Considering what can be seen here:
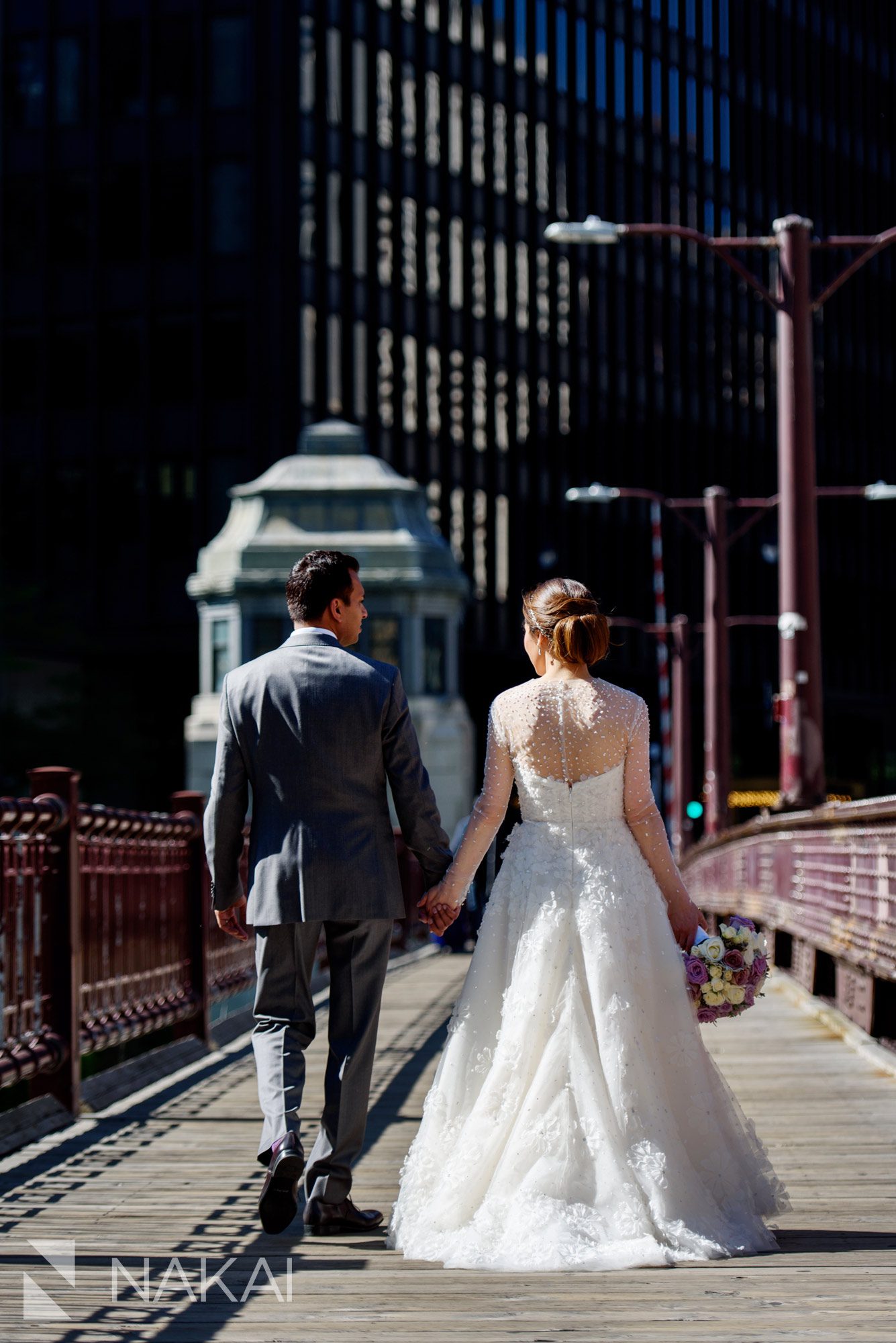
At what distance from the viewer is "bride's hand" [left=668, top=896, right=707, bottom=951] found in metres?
6.74

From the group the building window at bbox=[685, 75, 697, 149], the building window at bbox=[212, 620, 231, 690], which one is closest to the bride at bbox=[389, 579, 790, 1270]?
the building window at bbox=[212, 620, 231, 690]

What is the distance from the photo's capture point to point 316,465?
43.2m

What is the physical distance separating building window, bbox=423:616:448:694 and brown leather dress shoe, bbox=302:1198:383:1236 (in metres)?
35.4

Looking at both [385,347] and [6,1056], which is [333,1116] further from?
[385,347]

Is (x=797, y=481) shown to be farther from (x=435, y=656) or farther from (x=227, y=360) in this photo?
(x=227, y=360)

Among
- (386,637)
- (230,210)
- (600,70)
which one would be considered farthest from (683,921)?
(600,70)

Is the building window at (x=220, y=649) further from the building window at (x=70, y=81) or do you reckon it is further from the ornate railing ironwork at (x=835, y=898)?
the ornate railing ironwork at (x=835, y=898)

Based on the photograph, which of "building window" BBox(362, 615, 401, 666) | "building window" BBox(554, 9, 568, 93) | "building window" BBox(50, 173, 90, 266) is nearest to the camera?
"building window" BBox(362, 615, 401, 666)

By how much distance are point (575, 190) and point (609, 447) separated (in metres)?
7.57

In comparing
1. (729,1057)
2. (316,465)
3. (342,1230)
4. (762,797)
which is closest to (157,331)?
(316,465)

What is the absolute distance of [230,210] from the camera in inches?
2172

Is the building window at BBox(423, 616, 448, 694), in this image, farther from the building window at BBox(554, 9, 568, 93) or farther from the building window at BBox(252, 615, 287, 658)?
the building window at BBox(554, 9, 568, 93)

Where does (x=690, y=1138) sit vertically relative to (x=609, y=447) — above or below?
below

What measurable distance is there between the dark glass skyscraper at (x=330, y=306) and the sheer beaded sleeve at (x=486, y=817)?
41.4 m
